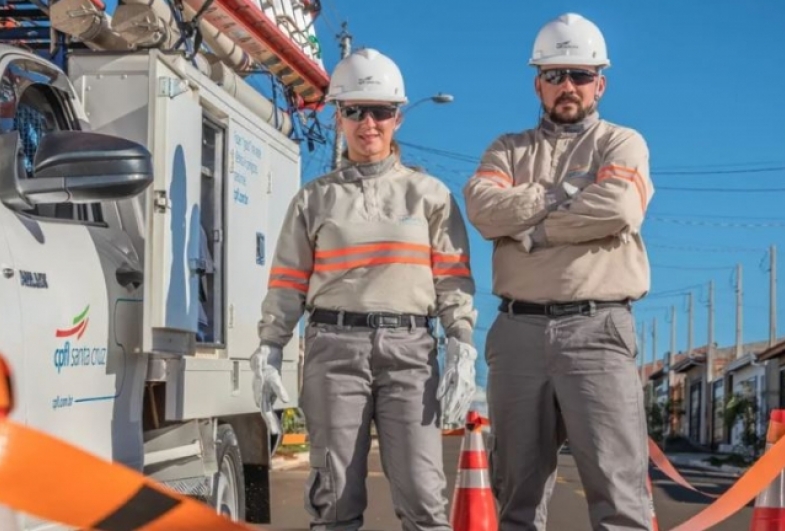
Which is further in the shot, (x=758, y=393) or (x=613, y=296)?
(x=758, y=393)

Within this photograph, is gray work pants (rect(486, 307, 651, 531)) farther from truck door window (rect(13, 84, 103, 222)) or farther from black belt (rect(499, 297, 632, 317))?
truck door window (rect(13, 84, 103, 222))

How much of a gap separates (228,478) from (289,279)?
235 cm

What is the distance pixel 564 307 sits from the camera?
4383 millimetres

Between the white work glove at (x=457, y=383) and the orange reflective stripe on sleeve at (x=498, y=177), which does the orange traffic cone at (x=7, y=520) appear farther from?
the orange reflective stripe on sleeve at (x=498, y=177)

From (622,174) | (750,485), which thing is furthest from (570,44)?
(750,485)

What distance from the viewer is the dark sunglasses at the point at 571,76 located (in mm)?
4496

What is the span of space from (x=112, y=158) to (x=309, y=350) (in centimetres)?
108

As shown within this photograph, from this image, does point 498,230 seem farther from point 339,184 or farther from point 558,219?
point 339,184

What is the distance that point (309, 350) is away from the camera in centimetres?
454

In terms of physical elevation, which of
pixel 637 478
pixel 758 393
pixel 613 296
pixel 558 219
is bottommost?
pixel 758 393

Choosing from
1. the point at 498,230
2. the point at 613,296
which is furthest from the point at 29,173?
the point at 613,296

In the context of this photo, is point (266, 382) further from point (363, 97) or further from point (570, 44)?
point (570, 44)

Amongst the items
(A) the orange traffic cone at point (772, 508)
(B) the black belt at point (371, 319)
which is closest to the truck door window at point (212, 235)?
(B) the black belt at point (371, 319)

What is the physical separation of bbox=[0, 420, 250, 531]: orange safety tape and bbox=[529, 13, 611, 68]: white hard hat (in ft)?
9.02
